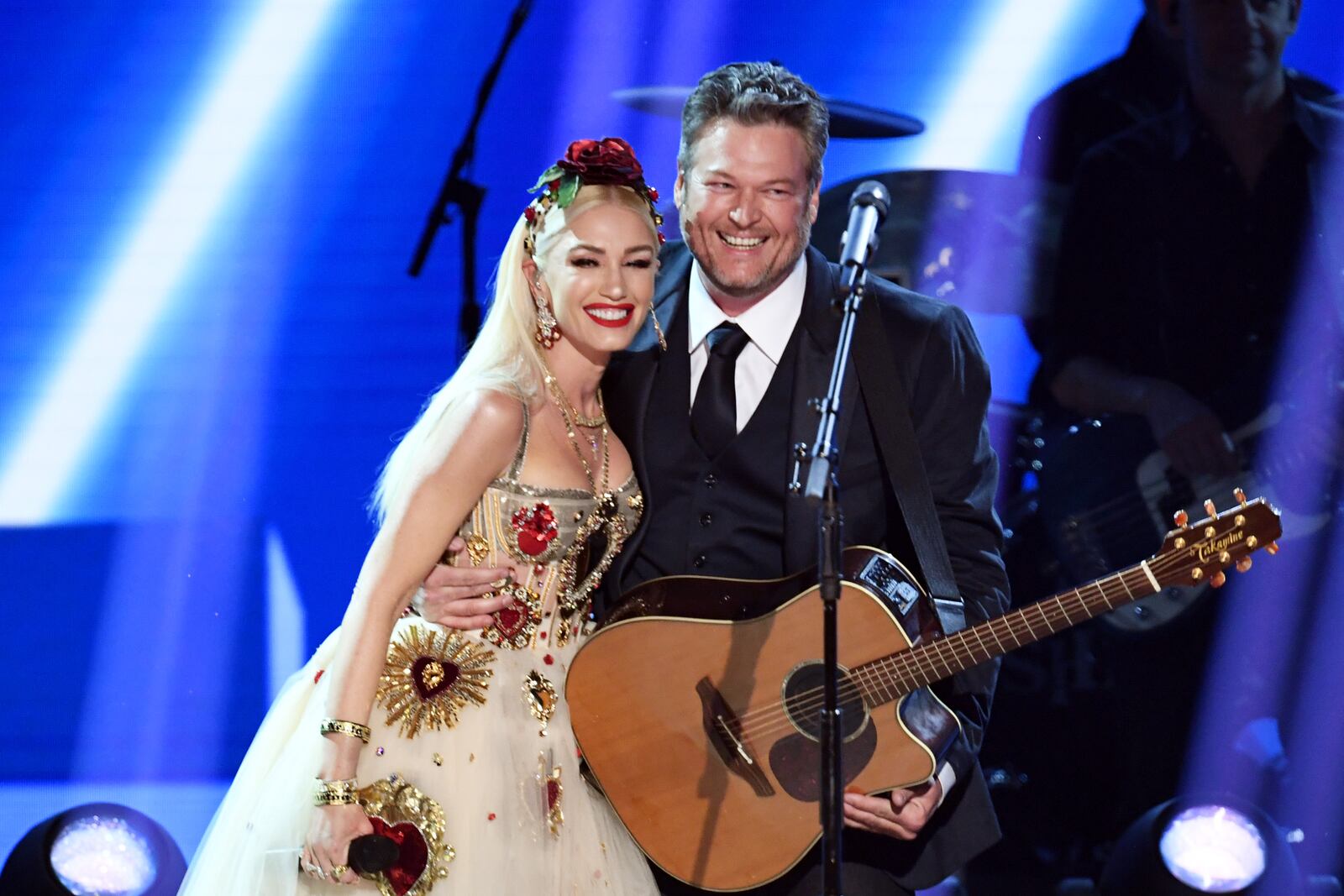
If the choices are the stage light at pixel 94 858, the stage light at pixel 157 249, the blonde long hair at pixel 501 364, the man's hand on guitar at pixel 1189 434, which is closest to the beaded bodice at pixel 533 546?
the blonde long hair at pixel 501 364

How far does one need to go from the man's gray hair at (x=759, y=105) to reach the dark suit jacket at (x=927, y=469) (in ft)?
1.14

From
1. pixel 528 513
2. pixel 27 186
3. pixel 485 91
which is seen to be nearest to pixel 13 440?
pixel 27 186

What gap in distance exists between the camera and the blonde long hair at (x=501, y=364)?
8.89 ft

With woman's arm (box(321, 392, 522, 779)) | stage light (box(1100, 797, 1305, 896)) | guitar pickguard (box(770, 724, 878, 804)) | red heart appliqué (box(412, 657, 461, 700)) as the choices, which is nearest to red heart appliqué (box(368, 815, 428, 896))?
woman's arm (box(321, 392, 522, 779))

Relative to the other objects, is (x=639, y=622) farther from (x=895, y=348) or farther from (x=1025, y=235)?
(x=1025, y=235)

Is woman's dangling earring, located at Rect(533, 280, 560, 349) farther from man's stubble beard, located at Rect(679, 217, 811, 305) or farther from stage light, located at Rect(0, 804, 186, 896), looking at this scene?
stage light, located at Rect(0, 804, 186, 896)

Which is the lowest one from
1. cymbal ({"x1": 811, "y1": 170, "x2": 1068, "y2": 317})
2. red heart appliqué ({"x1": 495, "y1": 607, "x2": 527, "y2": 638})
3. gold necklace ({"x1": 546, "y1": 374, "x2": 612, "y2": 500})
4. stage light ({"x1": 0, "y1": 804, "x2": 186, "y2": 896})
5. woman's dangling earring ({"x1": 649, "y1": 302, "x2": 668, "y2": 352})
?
stage light ({"x1": 0, "y1": 804, "x2": 186, "y2": 896})

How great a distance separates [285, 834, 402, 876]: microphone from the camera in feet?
8.05

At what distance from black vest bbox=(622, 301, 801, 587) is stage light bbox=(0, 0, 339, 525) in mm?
2393

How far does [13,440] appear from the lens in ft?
15.5

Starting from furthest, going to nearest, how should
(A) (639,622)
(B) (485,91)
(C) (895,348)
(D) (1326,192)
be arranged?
(B) (485,91) < (D) (1326,192) < (C) (895,348) < (A) (639,622)

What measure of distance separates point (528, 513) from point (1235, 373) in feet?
8.61

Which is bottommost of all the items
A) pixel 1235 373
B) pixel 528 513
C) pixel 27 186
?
pixel 528 513

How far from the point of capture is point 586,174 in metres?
2.83
